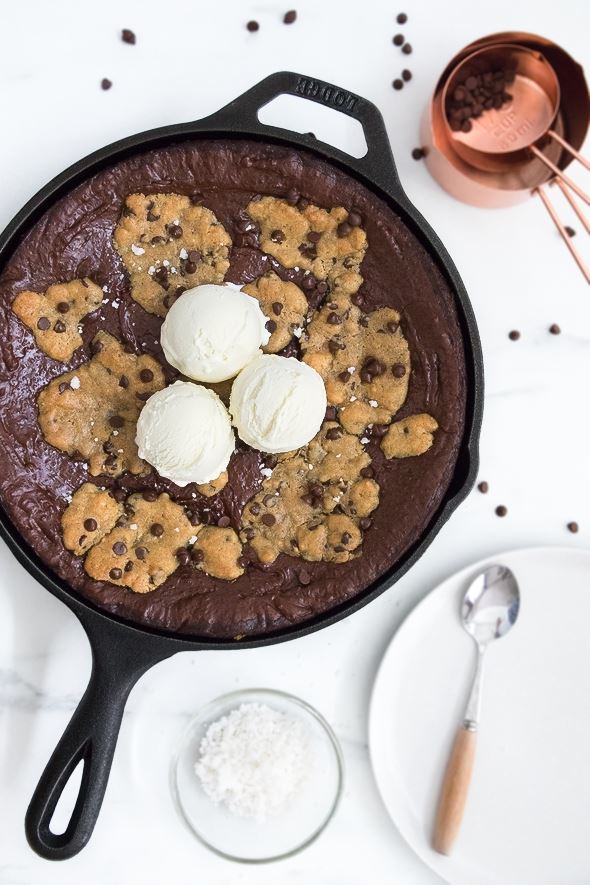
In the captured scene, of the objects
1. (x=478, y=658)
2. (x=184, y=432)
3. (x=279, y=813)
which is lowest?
(x=279, y=813)

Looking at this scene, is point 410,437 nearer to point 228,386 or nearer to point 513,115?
point 228,386

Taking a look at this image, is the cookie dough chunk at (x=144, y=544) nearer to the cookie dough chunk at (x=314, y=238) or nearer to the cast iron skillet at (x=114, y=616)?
the cast iron skillet at (x=114, y=616)

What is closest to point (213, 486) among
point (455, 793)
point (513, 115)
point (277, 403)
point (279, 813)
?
point (277, 403)

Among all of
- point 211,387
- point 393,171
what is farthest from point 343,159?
point 211,387

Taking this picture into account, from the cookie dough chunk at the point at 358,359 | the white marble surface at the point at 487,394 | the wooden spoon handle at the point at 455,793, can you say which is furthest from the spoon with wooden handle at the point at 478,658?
the cookie dough chunk at the point at 358,359

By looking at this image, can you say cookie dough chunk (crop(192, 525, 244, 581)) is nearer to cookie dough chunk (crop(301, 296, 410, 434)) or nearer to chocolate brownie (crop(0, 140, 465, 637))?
chocolate brownie (crop(0, 140, 465, 637))

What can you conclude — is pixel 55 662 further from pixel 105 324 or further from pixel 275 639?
pixel 105 324
